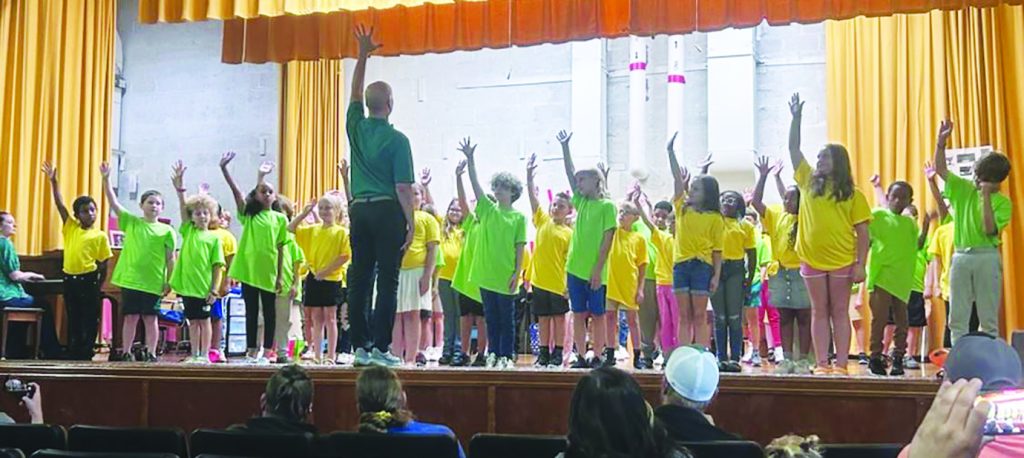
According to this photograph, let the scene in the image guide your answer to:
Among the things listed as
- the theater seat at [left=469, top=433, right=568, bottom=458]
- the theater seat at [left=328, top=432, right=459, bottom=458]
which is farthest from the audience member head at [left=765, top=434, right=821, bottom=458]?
the theater seat at [left=328, top=432, right=459, bottom=458]

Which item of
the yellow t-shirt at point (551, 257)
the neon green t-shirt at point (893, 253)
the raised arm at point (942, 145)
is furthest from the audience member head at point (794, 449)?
the yellow t-shirt at point (551, 257)

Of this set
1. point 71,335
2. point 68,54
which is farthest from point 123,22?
point 71,335

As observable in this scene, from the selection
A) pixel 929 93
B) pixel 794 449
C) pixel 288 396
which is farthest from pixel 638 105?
pixel 794 449

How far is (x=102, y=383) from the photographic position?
5926 millimetres

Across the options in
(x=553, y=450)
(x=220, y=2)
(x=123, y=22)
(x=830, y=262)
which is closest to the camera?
(x=553, y=450)

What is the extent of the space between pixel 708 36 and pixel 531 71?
235cm

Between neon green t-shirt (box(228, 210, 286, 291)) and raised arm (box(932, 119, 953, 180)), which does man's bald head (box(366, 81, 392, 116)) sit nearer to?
neon green t-shirt (box(228, 210, 286, 291))

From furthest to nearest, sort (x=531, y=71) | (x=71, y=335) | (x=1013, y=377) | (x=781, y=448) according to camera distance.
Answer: (x=531, y=71) < (x=71, y=335) < (x=781, y=448) < (x=1013, y=377)

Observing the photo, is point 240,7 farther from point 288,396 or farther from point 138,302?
point 288,396

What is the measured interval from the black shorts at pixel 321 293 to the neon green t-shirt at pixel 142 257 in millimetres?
1060

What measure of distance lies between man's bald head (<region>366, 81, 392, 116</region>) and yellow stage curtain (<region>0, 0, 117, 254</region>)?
6254mm

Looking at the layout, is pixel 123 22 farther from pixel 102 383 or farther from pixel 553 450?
pixel 553 450

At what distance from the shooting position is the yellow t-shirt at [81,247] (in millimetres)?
8008

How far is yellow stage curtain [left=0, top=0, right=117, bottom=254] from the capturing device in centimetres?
1031
